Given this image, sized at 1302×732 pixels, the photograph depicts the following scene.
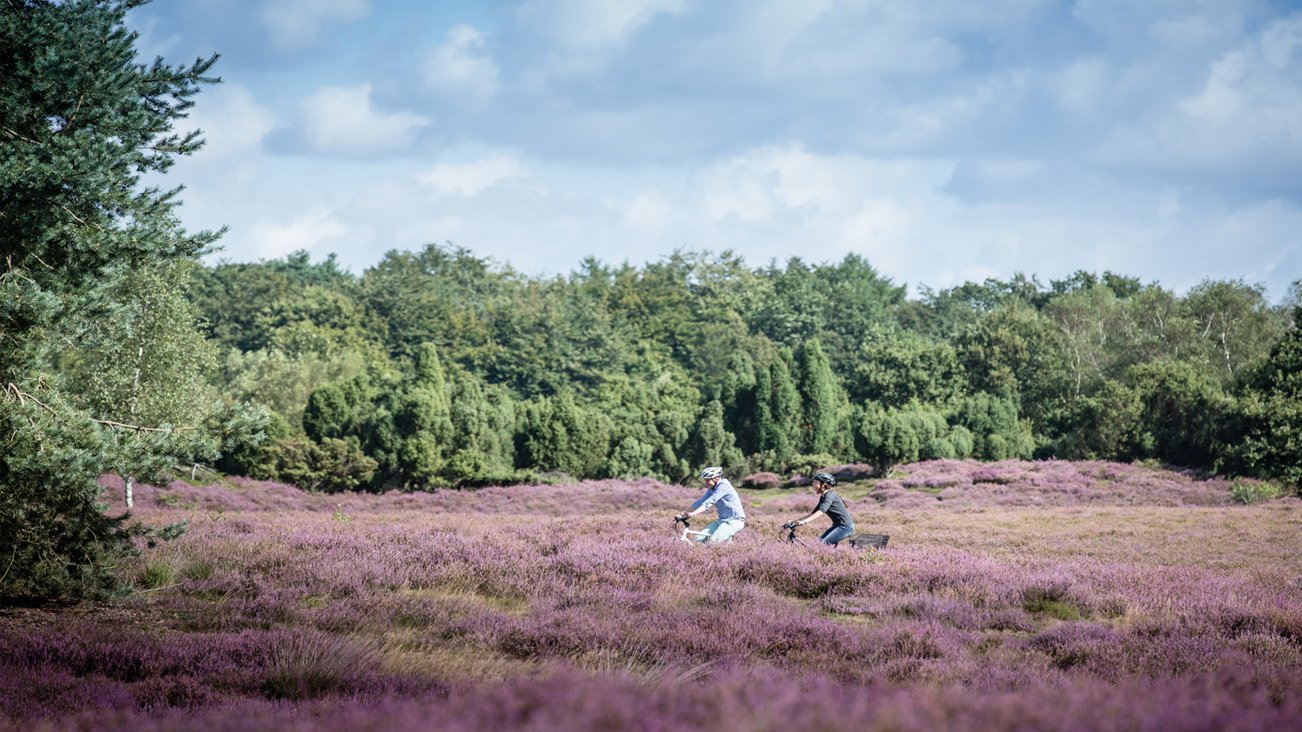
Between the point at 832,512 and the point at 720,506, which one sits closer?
the point at 832,512

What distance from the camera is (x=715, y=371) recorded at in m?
70.1

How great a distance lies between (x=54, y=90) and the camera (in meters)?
11.0

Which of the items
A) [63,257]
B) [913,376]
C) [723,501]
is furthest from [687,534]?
[913,376]

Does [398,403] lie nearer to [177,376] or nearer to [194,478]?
[194,478]

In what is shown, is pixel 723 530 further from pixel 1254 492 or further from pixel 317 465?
pixel 317 465

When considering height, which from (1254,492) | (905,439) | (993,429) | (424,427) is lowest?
(1254,492)

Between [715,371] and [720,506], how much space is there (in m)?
54.4

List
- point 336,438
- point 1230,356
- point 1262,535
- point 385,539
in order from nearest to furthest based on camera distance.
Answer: point 385,539
point 1262,535
point 336,438
point 1230,356

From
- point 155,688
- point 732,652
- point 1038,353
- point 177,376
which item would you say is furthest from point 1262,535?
point 1038,353

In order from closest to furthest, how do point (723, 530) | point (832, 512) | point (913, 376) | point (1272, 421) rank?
point (832, 512), point (723, 530), point (1272, 421), point (913, 376)

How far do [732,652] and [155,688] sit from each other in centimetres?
412

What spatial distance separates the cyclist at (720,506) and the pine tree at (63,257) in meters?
6.90

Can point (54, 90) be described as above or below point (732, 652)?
above

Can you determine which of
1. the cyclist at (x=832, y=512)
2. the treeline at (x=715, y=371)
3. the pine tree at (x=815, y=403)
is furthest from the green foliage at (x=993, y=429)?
the cyclist at (x=832, y=512)
